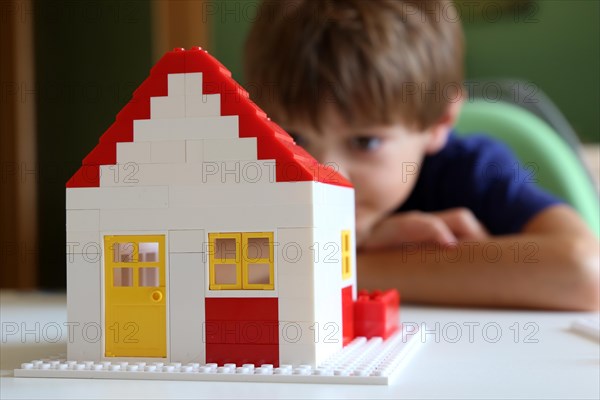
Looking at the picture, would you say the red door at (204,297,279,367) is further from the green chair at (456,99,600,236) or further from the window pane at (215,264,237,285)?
the green chair at (456,99,600,236)

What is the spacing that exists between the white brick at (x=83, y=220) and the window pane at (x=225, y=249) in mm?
111

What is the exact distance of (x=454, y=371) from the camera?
2.15 feet

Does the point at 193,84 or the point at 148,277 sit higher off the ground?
the point at 193,84

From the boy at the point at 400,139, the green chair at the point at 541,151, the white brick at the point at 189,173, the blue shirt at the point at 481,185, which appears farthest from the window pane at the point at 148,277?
the green chair at the point at 541,151

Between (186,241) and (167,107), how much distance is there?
122 mm

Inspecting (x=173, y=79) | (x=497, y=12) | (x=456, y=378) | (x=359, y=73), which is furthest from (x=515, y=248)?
(x=497, y=12)

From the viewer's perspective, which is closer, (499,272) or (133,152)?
(133,152)

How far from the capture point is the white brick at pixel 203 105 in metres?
0.66

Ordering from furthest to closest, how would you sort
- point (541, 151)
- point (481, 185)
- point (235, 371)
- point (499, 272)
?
point (541, 151)
point (481, 185)
point (499, 272)
point (235, 371)

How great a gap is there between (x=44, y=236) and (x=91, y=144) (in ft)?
1.00

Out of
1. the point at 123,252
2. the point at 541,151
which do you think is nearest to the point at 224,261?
the point at 123,252

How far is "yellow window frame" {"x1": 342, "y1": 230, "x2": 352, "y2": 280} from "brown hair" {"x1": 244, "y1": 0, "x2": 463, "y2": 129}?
482mm

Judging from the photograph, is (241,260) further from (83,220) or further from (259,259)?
(83,220)

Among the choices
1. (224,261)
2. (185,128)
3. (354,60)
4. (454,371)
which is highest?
(354,60)
